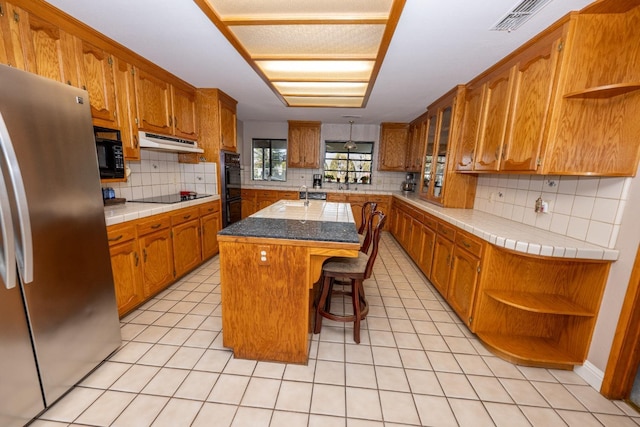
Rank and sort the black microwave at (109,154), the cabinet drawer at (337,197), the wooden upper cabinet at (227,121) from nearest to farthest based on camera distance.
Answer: the black microwave at (109,154)
the wooden upper cabinet at (227,121)
the cabinet drawer at (337,197)

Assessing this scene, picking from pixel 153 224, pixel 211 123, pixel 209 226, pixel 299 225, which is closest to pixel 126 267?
pixel 153 224

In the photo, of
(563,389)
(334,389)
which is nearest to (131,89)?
(334,389)

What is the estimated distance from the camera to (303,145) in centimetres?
550

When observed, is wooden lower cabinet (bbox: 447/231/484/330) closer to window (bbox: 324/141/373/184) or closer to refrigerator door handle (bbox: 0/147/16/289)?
refrigerator door handle (bbox: 0/147/16/289)

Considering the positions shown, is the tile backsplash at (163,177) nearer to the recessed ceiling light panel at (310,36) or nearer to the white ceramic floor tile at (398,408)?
the recessed ceiling light panel at (310,36)

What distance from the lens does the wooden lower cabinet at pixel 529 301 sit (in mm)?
1696

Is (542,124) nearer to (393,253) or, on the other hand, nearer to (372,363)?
(372,363)

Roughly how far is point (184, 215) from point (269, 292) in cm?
175

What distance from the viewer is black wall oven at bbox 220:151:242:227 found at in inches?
142

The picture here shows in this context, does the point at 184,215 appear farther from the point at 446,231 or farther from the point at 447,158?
the point at 447,158

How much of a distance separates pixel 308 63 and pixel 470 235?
215cm

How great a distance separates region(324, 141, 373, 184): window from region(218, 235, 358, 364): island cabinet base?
440cm

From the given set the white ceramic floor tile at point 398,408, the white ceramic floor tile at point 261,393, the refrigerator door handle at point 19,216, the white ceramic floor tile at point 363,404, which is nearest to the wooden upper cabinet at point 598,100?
the white ceramic floor tile at point 398,408

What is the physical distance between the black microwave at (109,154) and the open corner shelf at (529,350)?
3.20 metres
